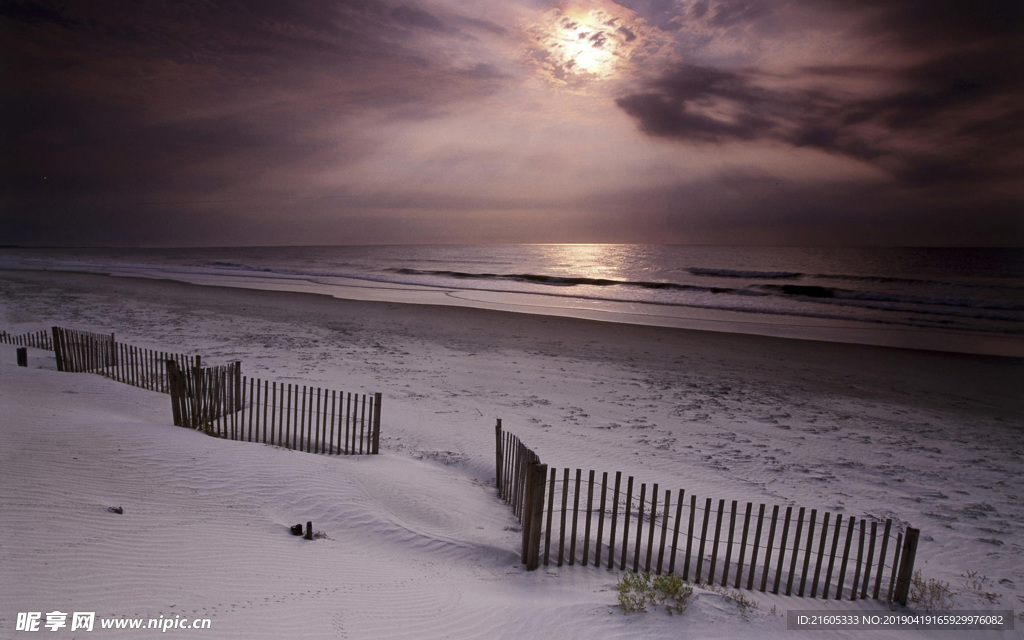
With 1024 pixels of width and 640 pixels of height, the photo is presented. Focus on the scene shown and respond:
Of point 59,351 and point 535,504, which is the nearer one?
point 535,504

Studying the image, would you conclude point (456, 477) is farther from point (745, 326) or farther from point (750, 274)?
point (750, 274)

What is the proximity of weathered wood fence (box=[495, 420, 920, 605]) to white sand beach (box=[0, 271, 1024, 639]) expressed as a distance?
0.29m

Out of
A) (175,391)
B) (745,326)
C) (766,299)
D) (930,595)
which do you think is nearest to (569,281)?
(766,299)

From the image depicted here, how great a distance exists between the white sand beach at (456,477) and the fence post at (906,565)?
0.42 m

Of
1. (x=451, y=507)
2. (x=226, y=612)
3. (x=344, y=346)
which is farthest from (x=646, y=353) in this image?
(x=226, y=612)

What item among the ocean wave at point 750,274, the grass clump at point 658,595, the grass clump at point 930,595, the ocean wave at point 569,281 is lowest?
the grass clump at point 930,595

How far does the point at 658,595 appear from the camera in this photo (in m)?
5.41

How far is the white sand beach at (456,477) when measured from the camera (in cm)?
478

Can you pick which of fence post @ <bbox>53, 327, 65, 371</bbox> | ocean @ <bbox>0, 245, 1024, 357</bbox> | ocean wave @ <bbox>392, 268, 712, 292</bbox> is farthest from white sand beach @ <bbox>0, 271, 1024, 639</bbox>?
ocean wave @ <bbox>392, 268, 712, 292</bbox>

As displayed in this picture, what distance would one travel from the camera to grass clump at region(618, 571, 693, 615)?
16.8 feet

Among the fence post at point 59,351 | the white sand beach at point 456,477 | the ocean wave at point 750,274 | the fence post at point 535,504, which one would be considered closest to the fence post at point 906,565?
the white sand beach at point 456,477

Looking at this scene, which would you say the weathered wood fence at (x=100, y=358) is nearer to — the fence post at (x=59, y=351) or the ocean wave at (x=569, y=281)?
the fence post at (x=59, y=351)

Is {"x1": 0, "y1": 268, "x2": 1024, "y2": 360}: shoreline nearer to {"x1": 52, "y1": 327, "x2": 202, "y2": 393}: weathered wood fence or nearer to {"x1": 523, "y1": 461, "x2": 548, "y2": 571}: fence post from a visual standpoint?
{"x1": 52, "y1": 327, "x2": 202, "y2": 393}: weathered wood fence

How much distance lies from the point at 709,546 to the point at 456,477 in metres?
4.29
